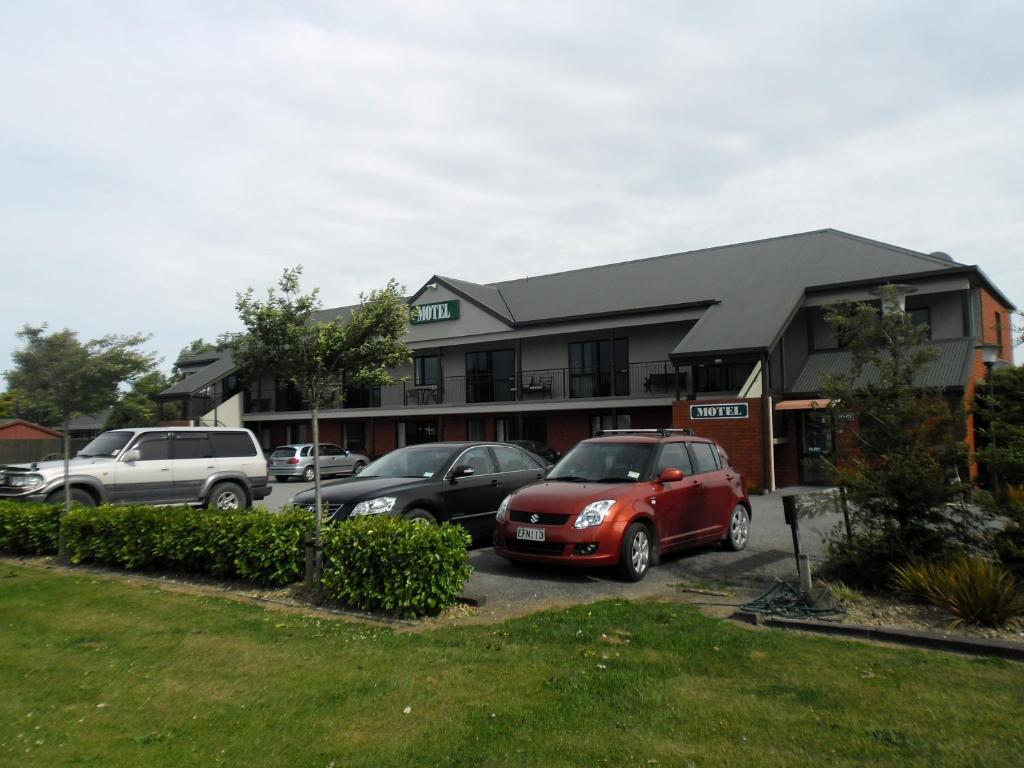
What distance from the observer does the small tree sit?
323 inches

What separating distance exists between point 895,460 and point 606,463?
3.42 metres

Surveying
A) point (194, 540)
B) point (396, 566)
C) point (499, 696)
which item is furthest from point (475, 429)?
point (499, 696)

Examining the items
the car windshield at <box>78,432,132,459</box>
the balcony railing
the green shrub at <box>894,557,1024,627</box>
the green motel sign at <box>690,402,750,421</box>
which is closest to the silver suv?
the car windshield at <box>78,432,132,459</box>

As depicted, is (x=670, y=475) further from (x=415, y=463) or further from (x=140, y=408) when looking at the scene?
(x=140, y=408)

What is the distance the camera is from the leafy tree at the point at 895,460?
23.2 ft

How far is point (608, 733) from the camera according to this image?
166 inches

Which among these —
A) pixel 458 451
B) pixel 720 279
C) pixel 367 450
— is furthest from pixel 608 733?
pixel 367 450

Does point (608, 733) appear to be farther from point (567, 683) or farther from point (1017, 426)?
point (1017, 426)

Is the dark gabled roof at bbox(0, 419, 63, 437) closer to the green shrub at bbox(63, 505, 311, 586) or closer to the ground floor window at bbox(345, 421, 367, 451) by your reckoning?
the ground floor window at bbox(345, 421, 367, 451)

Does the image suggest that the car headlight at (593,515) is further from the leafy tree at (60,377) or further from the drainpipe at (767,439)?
the drainpipe at (767,439)

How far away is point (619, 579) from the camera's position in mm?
8461

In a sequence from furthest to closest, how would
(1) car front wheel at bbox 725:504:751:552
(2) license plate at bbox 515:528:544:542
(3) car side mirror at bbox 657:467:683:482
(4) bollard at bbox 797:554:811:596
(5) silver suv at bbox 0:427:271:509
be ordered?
1. (5) silver suv at bbox 0:427:271:509
2. (1) car front wheel at bbox 725:504:751:552
3. (3) car side mirror at bbox 657:467:683:482
4. (2) license plate at bbox 515:528:544:542
5. (4) bollard at bbox 797:554:811:596

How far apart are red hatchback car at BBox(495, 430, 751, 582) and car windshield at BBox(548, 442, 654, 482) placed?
0.04 ft

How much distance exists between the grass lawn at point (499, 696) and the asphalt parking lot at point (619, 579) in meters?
0.95
